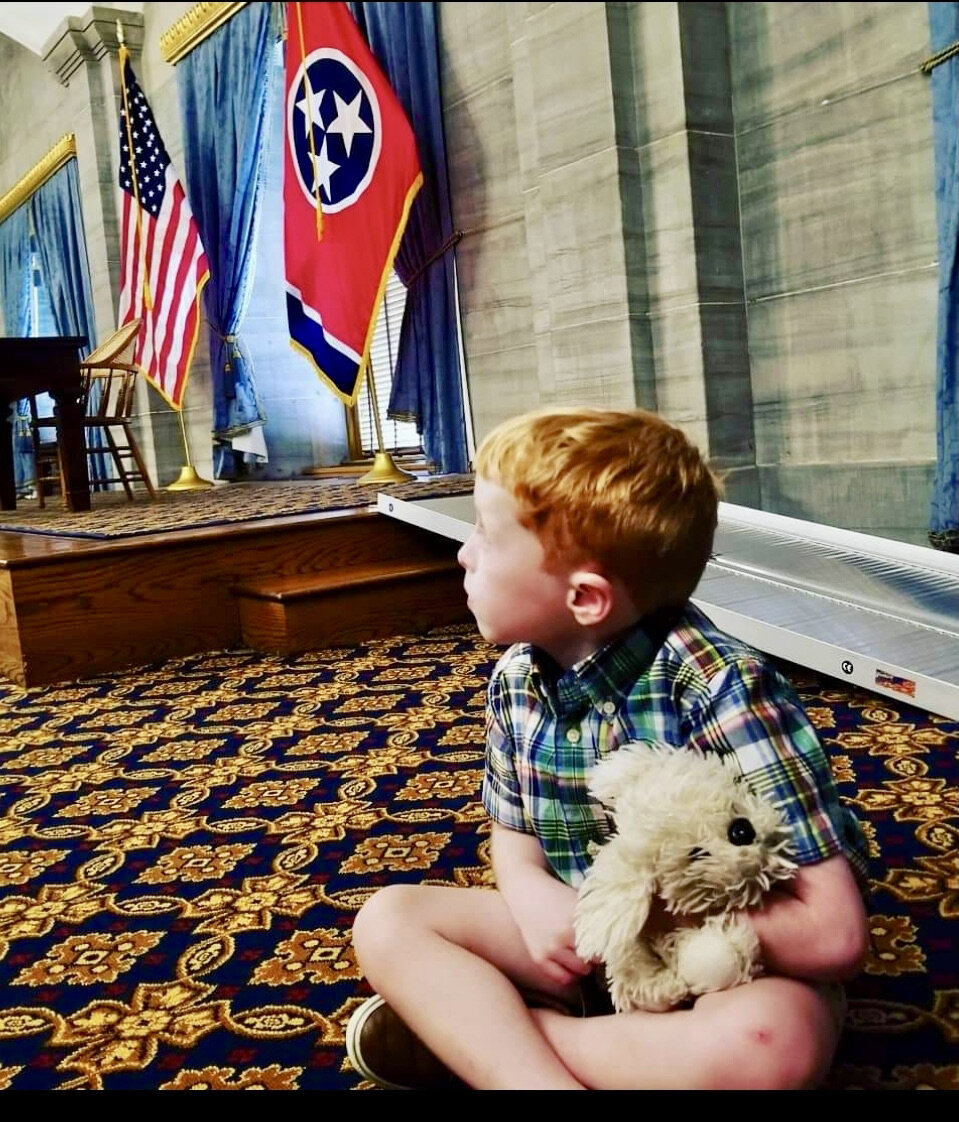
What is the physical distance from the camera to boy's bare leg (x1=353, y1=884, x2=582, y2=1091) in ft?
2.73

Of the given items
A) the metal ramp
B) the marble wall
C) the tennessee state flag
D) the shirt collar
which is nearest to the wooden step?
the metal ramp

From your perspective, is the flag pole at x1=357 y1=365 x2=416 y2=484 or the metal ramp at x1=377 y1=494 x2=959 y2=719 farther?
the flag pole at x1=357 y1=365 x2=416 y2=484

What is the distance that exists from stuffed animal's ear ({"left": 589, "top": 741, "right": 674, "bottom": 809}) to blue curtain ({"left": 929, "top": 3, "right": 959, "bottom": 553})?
5.72ft

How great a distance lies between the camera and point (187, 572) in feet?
10.5

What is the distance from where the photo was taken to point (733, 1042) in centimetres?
76

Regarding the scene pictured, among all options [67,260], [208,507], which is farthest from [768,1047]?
[67,260]

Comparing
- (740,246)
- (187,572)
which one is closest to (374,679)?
(187,572)

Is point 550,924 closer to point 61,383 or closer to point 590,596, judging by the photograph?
point 590,596

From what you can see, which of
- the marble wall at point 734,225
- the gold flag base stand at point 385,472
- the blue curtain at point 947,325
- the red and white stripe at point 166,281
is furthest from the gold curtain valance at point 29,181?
the red and white stripe at point 166,281

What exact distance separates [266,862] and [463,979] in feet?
2.46

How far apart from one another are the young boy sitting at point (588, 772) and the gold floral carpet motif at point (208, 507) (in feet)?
8.40

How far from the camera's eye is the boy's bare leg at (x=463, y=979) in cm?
83

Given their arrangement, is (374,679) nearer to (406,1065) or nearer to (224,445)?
(406,1065)

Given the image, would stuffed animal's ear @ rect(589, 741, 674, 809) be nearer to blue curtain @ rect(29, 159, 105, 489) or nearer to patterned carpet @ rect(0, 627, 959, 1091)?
patterned carpet @ rect(0, 627, 959, 1091)
